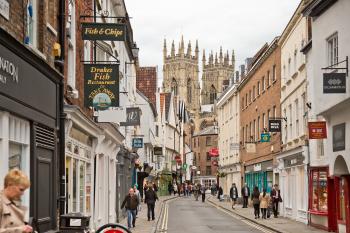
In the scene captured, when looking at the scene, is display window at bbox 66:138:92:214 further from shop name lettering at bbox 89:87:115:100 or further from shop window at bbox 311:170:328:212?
shop window at bbox 311:170:328:212

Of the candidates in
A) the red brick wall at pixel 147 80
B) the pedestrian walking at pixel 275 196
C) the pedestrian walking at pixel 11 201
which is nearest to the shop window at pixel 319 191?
the pedestrian walking at pixel 275 196

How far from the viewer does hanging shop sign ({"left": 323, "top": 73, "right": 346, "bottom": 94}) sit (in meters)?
19.2

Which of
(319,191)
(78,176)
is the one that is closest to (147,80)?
(319,191)

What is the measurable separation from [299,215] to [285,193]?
4314mm

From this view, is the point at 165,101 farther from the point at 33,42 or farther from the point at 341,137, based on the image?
the point at 33,42

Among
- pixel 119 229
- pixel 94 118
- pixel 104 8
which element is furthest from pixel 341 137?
pixel 119 229

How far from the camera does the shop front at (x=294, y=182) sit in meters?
30.6

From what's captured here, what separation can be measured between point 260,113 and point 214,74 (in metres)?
150

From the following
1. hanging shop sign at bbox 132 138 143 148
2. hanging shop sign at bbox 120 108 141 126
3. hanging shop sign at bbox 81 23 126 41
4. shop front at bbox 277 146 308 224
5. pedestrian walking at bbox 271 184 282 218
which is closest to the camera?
hanging shop sign at bbox 81 23 126 41

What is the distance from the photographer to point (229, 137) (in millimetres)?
64750

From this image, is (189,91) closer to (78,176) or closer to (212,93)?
(212,93)

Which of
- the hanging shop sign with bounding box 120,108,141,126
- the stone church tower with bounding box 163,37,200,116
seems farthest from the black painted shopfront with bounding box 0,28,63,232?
the stone church tower with bounding box 163,37,200,116

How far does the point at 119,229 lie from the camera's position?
392 inches

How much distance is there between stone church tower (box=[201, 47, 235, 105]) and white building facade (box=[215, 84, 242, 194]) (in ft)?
387
